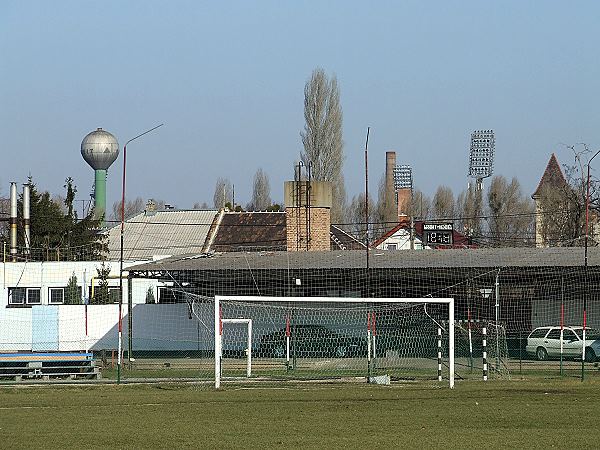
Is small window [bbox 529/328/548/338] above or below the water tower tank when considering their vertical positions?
below

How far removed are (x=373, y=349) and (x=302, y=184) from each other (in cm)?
1650

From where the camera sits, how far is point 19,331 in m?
42.3

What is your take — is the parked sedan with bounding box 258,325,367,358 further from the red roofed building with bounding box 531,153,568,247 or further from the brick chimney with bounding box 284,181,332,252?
the red roofed building with bounding box 531,153,568,247

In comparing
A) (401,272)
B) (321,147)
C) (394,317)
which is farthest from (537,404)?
(321,147)

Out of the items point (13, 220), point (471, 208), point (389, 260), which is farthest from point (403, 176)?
point (389, 260)

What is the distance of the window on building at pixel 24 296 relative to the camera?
48.2m

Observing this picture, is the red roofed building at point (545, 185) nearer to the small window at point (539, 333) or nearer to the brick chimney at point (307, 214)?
the brick chimney at point (307, 214)

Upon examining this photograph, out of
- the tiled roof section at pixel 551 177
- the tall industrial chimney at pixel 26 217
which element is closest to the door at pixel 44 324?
the tall industrial chimney at pixel 26 217

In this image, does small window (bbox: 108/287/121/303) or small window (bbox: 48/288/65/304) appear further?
small window (bbox: 48/288/65/304)

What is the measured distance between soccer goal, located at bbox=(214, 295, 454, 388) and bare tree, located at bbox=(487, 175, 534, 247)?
5919 cm

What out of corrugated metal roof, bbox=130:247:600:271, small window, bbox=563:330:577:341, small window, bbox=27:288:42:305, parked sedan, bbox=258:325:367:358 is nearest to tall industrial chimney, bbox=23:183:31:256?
small window, bbox=27:288:42:305

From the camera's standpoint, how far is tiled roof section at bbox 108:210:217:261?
67.9 meters

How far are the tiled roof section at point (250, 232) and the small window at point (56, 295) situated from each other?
45.1 ft

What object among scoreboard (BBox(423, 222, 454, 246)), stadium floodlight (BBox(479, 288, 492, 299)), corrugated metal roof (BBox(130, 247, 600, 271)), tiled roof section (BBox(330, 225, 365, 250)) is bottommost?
stadium floodlight (BBox(479, 288, 492, 299))
